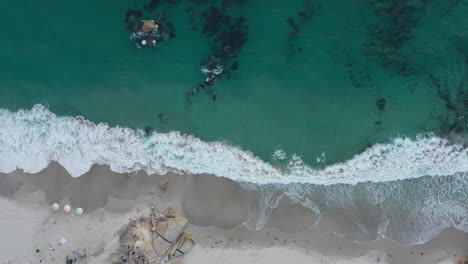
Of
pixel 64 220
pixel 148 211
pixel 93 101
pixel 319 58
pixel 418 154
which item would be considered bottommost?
pixel 418 154

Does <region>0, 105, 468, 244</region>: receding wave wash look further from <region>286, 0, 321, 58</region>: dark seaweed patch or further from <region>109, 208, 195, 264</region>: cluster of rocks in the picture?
<region>286, 0, 321, 58</region>: dark seaweed patch

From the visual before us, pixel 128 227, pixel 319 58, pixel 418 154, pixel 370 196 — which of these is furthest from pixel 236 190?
pixel 418 154

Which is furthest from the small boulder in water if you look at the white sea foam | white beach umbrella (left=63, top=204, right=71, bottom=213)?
white beach umbrella (left=63, top=204, right=71, bottom=213)

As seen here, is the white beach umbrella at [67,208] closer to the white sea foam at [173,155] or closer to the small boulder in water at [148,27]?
the white sea foam at [173,155]

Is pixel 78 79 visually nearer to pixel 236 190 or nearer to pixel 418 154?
pixel 236 190

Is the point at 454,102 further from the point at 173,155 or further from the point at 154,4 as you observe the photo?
the point at 154,4

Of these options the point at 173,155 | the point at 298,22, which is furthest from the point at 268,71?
the point at 173,155
